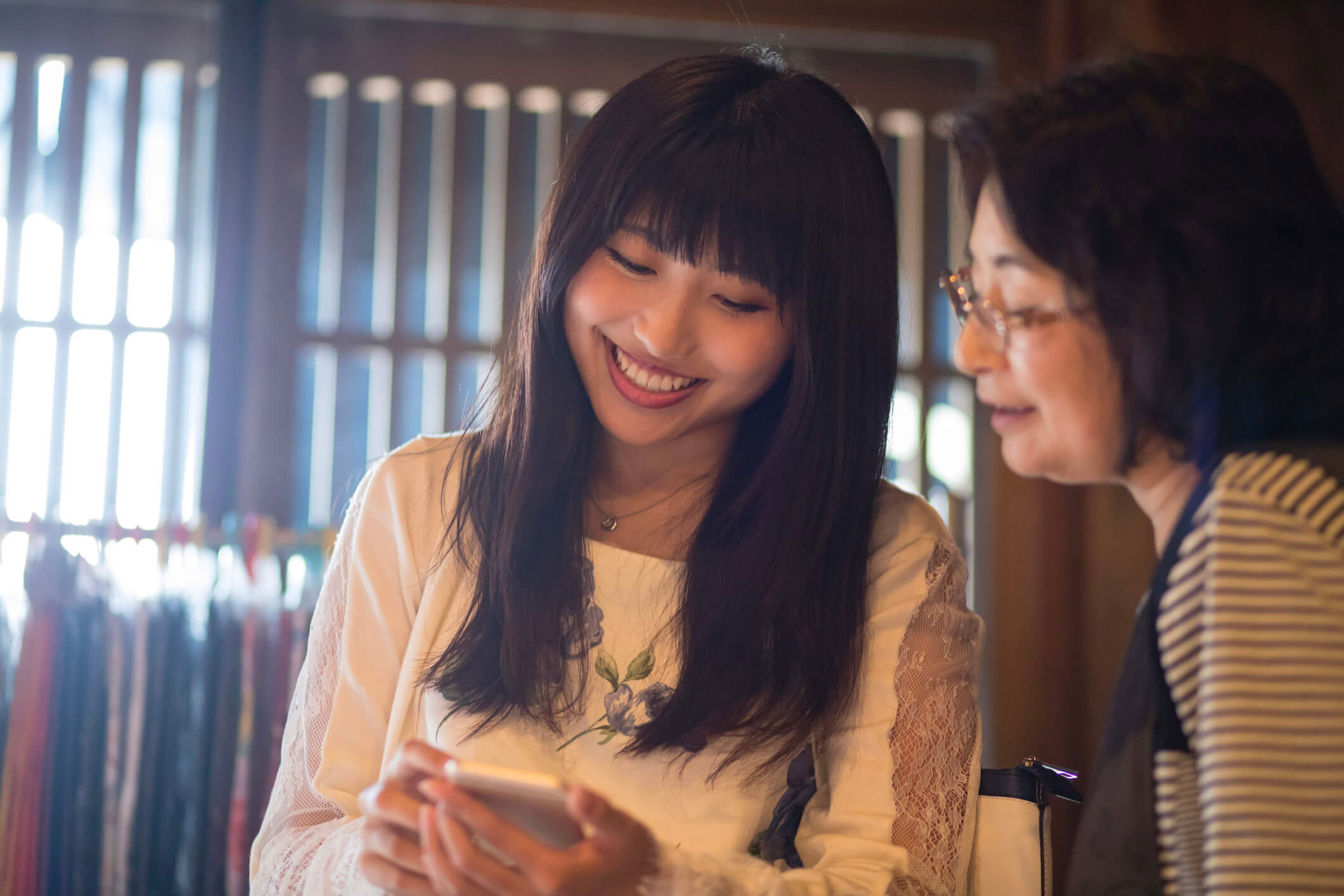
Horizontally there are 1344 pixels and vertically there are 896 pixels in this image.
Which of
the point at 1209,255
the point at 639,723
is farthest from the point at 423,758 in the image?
the point at 1209,255

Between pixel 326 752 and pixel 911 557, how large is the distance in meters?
0.72

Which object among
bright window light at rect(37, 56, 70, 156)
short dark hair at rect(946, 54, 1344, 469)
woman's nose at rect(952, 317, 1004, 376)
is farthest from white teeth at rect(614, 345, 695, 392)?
bright window light at rect(37, 56, 70, 156)

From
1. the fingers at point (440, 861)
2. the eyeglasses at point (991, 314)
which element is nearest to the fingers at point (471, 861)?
the fingers at point (440, 861)

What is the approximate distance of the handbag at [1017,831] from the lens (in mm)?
1081

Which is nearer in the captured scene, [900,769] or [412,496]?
[900,769]

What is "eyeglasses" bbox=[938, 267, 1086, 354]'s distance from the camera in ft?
2.90

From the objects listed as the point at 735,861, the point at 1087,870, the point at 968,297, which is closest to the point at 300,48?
the point at 968,297

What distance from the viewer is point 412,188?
2305 millimetres

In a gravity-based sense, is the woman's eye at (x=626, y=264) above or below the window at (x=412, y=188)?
below

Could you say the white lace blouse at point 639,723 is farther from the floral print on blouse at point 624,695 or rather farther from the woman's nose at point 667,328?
the woman's nose at point 667,328

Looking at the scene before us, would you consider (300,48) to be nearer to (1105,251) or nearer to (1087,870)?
(1105,251)

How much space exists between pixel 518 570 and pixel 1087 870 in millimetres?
688

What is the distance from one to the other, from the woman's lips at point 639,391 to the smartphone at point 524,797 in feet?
1.70

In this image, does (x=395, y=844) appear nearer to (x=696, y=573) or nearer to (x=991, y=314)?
(x=696, y=573)
